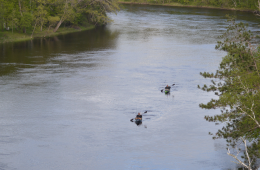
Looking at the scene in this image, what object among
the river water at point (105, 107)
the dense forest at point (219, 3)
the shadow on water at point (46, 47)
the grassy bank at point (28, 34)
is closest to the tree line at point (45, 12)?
the grassy bank at point (28, 34)

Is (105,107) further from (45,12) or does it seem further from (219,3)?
(219,3)

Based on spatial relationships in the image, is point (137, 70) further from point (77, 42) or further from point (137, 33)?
point (137, 33)

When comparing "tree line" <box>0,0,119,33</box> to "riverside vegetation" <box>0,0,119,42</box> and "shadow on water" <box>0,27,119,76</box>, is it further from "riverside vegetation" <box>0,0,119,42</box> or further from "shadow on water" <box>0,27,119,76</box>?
"shadow on water" <box>0,27,119,76</box>

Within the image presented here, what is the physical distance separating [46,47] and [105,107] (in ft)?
115

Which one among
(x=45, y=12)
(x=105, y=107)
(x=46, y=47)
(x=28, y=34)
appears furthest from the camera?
(x=28, y=34)

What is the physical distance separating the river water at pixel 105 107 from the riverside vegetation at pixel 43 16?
6.19 metres

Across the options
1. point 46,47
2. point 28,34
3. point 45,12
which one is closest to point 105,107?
point 46,47

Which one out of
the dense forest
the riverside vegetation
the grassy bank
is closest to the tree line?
the riverside vegetation

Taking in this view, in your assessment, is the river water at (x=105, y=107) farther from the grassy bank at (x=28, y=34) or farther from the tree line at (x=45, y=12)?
the tree line at (x=45, y=12)

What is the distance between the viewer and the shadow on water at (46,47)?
182 ft

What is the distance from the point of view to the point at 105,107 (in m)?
Result: 37.0

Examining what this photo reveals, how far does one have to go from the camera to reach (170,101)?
126 feet

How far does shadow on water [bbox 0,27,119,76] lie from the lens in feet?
182

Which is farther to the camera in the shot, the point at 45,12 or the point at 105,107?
the point at 45,12
